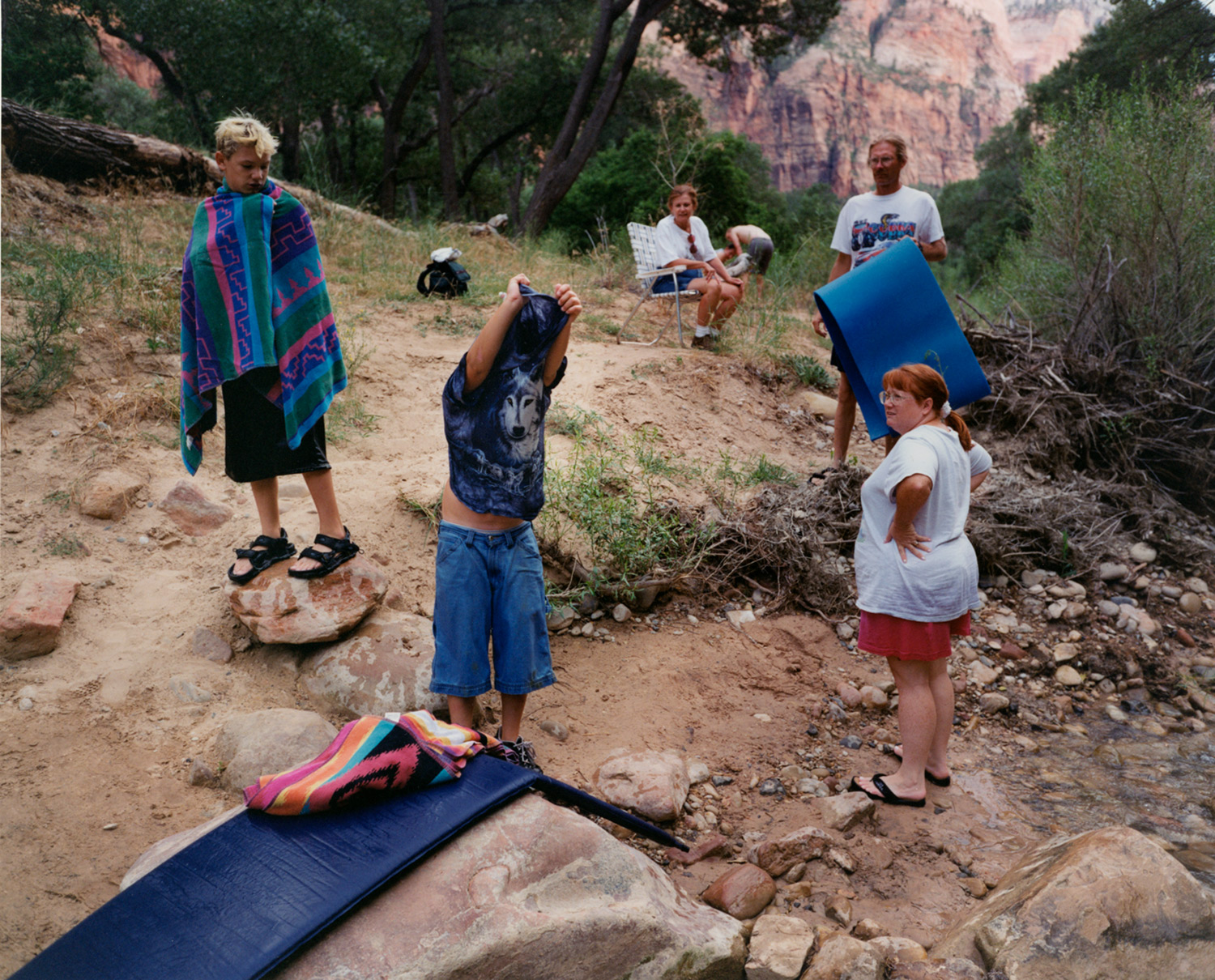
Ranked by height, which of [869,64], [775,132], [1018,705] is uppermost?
[869,64]

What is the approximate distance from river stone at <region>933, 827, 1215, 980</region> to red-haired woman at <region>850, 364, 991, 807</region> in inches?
24.0

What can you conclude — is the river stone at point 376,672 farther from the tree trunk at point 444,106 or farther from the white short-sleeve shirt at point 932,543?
the tree trunk at point 444,106

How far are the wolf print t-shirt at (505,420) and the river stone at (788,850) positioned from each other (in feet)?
3.77

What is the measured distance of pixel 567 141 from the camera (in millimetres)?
10961

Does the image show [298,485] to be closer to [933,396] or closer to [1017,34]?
[933,396]

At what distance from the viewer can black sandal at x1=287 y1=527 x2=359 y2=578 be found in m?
2.92

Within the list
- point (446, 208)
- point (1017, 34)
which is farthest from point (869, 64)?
point (446, 208)

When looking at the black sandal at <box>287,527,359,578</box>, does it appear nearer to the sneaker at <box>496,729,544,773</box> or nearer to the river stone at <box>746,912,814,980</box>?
the sneaker at <box>496,729,544,773</box>

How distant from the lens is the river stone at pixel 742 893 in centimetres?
211

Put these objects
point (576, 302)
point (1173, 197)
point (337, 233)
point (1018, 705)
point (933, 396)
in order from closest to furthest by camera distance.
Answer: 1. point (576, 302)
2. point (933, 396)
3. point (1018, 705)
4. point (1173, 197)
5. point (337, 233)

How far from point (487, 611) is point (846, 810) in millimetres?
1210

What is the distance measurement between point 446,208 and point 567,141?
2.79 metres

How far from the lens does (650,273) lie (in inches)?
252

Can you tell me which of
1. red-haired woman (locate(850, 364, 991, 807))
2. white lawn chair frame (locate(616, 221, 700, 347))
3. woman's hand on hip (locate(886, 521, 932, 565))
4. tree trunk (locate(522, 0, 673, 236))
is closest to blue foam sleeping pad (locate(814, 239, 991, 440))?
red-haired woman (locate(850, 364, 991, 807))
